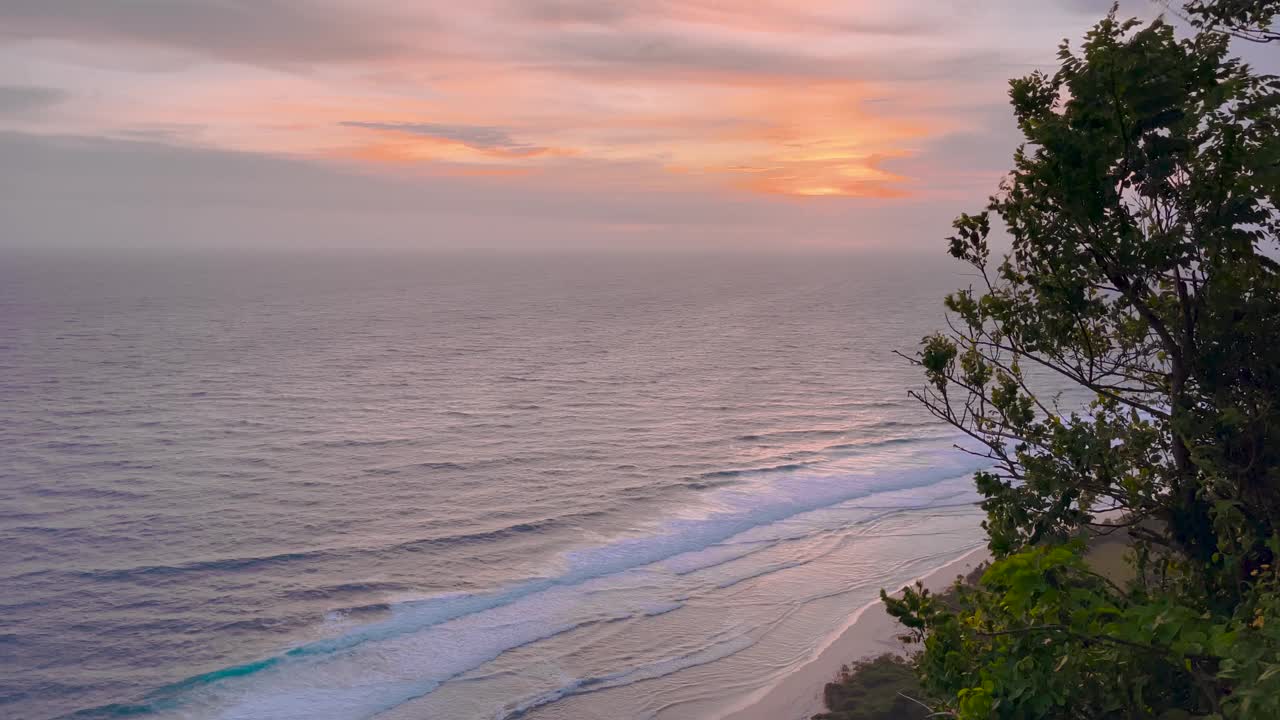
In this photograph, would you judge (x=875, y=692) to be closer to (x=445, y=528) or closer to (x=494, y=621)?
(x=494, y=621)

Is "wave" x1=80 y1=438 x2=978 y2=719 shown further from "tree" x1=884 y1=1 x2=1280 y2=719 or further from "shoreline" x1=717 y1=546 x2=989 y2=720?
"tree" x1=884 y1=1 x2=1280 y2=719

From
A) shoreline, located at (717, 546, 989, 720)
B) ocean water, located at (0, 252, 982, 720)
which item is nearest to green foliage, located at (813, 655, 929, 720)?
shoreline, located at (717, 546, 989, 720)

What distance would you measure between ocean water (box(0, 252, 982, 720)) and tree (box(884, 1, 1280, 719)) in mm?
13871

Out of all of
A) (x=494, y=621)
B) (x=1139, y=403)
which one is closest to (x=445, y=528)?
(x=494, y=621)

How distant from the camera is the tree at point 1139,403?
23.5 feet

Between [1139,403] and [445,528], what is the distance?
1133 inches

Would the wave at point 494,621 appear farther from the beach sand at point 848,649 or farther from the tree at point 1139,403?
the tree at point 1139,403

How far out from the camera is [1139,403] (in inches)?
400

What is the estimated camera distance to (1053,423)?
1012 cm

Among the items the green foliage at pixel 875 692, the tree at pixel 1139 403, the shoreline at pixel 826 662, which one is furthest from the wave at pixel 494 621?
the tree at pixel 1139 403

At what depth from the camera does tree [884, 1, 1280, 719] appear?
7172mm

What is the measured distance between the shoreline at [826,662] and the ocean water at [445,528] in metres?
0.44

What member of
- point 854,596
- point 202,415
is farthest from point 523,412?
point 854,596

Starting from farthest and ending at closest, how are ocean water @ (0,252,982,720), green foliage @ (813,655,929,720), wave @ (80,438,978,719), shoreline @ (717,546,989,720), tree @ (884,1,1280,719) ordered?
ocean water @ (0,252,982,720) → wave @ (80,438,978,719) → shoreline @ (717,546,989,720) → green foliage @ (813,655,929,720) → tree @ (884,1,1280,719)
